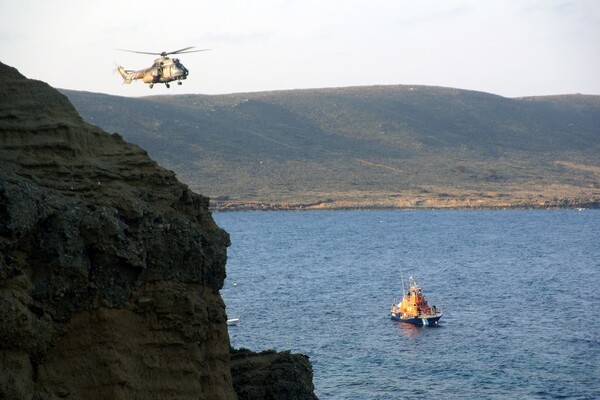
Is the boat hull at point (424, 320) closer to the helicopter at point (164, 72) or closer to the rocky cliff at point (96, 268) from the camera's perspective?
the helicopter at point (164, 72)

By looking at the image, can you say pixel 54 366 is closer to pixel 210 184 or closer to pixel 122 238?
pixel 122 238

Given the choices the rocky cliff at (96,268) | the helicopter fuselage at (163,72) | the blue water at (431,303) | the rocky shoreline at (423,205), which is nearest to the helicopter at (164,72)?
the helicopter fuselage at (163,72)

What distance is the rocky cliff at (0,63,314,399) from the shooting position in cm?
1140

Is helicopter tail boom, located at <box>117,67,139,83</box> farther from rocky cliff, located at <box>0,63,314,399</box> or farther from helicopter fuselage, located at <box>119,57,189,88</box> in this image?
rocky cliff, located at <box>0,63,314,399</box>

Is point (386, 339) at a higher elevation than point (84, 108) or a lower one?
lower

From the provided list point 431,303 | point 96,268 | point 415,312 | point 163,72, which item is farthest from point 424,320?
point 96,268

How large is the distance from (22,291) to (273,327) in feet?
126

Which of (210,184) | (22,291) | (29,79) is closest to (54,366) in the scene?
(22,291)

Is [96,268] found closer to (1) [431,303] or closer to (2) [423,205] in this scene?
(1) [431,303]

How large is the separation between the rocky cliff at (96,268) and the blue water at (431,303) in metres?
20.5

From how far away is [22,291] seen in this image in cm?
1129

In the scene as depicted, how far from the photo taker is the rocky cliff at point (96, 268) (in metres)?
11.4

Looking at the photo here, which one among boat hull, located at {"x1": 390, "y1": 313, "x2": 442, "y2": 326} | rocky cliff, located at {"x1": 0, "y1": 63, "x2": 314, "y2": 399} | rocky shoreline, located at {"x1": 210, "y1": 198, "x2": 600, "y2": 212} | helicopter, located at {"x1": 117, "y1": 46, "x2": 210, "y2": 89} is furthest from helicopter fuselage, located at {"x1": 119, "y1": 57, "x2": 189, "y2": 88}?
rocky shoreline, located at {"x1": 210, "y1": 198, "x2": 600, "y2": 212}

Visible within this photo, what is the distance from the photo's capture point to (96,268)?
12.2 meters
